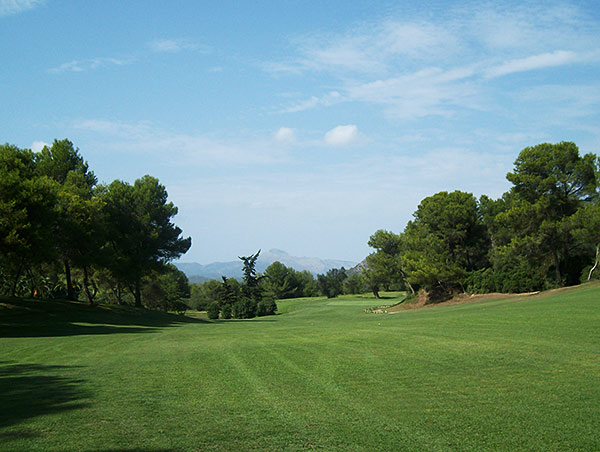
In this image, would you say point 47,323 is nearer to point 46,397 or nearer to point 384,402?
point 46,397

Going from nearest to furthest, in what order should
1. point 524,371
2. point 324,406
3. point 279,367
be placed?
1. point 324,406
2. point 524,371
3. point 279,367

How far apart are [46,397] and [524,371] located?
9059mm

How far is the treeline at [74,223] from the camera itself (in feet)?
81.5

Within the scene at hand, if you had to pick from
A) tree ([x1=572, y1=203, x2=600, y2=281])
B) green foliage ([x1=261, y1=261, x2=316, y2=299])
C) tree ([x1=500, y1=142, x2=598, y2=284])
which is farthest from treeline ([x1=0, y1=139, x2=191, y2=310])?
green foliage ([x1=261, y1=261, x2=316, y2=299])

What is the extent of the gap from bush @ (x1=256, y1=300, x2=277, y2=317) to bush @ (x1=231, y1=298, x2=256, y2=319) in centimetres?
63

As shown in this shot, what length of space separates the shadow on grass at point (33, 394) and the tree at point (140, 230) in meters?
30.6

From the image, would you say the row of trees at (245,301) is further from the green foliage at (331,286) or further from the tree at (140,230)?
the green foliage at (331,286)

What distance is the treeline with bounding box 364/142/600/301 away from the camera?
3731cm

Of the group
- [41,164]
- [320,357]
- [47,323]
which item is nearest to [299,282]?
[41,164]

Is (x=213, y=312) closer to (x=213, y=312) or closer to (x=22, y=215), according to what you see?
(x=213, y=312)

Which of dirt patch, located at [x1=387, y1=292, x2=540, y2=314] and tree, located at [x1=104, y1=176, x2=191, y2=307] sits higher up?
tree, located at [x1=104, y1=176, x2=191, y2=307]

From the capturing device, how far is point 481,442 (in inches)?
241

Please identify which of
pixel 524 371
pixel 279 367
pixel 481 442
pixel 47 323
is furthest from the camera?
pixel 47 323

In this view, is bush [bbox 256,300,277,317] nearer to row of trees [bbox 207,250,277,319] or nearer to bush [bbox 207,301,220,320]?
row of trees [bbox 207,250,277,319]
